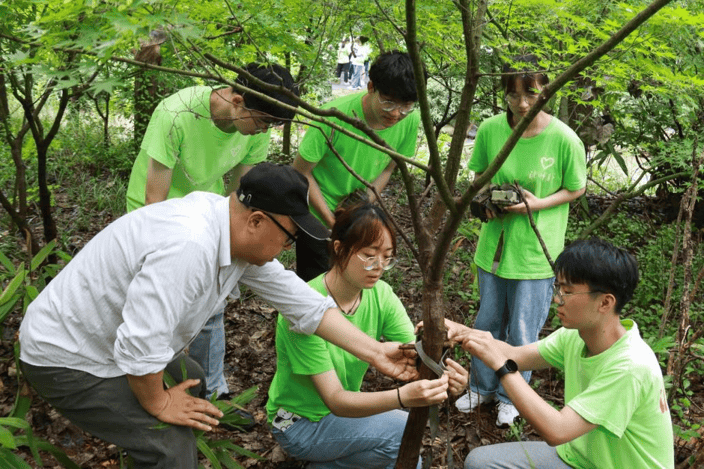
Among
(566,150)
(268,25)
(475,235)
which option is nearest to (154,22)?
(268,25)

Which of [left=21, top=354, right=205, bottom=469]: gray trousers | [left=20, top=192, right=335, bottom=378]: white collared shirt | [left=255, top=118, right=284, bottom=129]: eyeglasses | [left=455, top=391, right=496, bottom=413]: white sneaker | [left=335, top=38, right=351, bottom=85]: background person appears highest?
[left=335, top=38, right=351, bottom=85]: background person

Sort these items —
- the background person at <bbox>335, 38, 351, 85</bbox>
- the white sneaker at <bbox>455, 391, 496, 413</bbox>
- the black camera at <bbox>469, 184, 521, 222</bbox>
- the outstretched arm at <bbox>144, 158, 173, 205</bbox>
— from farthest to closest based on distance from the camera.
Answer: the background person at <bbox>335, 38, 351, 85</bbox>
the white sneaker at <bbox>455, 391, 496, 413</bbox>
the black camera at <bbox>469, 184, 521, 222</bbox>
the outstretched arm at <bbox>144, 158, 173, 205</bbox>

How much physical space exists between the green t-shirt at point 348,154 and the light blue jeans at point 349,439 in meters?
1.09

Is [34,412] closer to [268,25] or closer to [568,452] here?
[268,25]

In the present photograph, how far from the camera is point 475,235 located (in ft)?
17.4

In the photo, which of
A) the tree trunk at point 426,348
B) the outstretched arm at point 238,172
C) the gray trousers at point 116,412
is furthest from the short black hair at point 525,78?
the gray trousers at point 116,412

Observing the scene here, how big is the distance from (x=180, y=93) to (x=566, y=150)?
182 cm

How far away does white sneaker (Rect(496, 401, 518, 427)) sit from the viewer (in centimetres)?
327

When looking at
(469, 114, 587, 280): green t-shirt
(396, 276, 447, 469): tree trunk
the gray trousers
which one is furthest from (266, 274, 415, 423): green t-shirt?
(469, 114, 587, 280): green t-shirt

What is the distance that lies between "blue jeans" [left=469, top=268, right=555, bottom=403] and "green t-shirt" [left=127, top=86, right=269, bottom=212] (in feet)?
4.71

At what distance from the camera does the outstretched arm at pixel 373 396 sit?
2061 millimetres

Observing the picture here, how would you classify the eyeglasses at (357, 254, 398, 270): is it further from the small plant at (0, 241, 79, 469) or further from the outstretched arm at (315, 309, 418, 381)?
the small plant at (0, 241, 79, 469)

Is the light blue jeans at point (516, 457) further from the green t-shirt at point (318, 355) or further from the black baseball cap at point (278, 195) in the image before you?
the black baseball cap at point (278, 195)

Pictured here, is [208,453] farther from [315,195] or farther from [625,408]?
[625,408]
